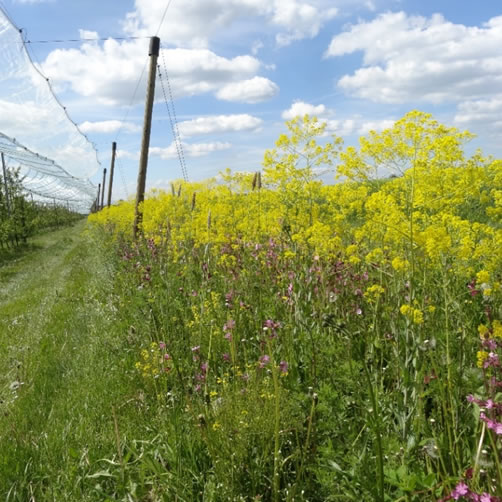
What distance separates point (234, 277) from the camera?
13.2 ft

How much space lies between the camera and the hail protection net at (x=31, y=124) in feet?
45.2

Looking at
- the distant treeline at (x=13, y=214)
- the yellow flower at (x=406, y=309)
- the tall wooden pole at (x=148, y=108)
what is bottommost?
the yellow flower at (x=406, y=309)

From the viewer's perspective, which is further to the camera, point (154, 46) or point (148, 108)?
point (148, 108)

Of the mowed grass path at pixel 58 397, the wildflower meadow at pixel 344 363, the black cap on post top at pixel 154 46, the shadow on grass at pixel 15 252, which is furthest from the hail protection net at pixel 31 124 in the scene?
the wildflower meadow at pixel 344 363

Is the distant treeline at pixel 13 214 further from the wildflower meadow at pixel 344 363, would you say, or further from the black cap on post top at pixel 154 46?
the wildflower meadow at pixel 344 363

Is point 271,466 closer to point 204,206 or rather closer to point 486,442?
point 486,442

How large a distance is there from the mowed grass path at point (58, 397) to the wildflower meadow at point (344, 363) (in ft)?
0.49

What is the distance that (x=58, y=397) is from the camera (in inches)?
138

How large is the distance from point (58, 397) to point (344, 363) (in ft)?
7.54

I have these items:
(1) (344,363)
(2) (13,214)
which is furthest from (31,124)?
(1) (344,363)

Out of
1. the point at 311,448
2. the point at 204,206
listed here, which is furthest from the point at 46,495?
the point at 204,206

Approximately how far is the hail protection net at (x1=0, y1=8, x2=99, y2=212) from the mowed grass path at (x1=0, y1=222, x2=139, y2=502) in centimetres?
953

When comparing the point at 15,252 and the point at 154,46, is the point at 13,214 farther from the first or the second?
the point at 154,46

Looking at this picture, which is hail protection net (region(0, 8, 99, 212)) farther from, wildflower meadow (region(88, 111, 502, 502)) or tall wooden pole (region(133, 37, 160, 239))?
wildflower meadow (region(88, 111, 502, 502))
